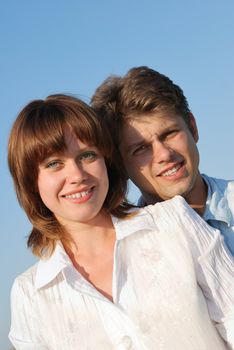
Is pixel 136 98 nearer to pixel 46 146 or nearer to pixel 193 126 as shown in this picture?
pixel 193 126

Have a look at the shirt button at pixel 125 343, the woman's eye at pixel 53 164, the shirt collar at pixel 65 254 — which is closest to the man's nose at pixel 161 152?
the shirt collar at pixel 65 254

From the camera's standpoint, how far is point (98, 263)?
10.7 ft

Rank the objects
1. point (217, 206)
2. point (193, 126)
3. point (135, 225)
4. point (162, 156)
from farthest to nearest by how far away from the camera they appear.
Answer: point (193, 126), point (162, 156), point (217, 206), point (135, 225)

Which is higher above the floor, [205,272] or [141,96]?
[141,96]

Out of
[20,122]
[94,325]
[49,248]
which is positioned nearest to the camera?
[94,325]

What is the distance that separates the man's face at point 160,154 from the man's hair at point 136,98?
0.06 m

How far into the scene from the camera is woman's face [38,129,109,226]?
3.04 metres

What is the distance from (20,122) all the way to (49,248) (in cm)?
90

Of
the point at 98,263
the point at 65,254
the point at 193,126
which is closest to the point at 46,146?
the point at 65,254

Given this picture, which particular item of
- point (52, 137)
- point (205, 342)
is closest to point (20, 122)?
point (52, 137)

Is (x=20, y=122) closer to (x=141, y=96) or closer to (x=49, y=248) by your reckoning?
(x=49, y=248)

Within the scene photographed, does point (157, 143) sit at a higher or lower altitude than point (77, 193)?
higher

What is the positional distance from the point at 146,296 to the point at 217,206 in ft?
3.48

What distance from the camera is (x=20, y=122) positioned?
10.6 feet
